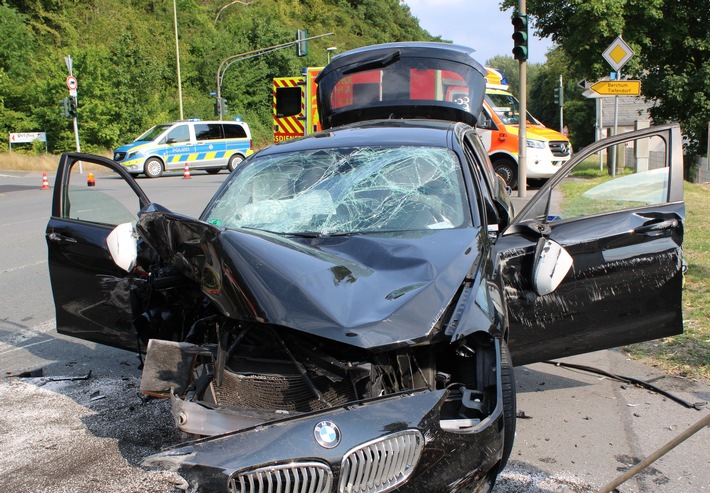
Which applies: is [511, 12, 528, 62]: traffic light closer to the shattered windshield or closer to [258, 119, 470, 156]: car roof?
[258, 119, 470, 156]: car roof

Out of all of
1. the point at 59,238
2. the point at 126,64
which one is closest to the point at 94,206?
the point at 59,238

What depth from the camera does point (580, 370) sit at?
5.25 metres

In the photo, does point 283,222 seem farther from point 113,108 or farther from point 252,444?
point 113,108

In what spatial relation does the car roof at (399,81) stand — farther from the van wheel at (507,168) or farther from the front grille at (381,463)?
the van wheel at (507,168)

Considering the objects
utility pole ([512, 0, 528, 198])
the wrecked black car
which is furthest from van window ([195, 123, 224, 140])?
the wrecked black car

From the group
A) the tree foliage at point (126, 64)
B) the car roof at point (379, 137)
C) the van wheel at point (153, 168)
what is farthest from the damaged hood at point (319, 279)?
the tree foliage at point (126, 64)

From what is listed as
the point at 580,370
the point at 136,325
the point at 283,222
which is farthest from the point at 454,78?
the point at 136,325

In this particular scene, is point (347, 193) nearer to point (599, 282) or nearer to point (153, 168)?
point (599, 282)

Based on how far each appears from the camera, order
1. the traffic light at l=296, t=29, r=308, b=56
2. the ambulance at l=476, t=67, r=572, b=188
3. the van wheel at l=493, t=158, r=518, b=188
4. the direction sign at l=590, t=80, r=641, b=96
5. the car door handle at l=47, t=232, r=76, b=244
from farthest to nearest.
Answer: the traffic light at l=296, t=29, r=308, b=56 → the van wheel at l=493, t=158, r=518, b=188 → the ambulance at l=476, t=67, r=572, b=188 → the direction sign at l=590, t=80, r=641, b=96 → the car door handle at l=47, t=232, r=76, b=244

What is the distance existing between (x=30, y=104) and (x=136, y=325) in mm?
40484

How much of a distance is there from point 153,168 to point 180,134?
171 centimetres

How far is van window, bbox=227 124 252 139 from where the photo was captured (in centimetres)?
2877

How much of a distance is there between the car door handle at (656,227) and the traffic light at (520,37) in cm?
1217

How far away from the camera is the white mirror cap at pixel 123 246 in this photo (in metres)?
4.00
